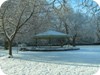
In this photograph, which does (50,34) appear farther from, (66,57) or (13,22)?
(66,57)

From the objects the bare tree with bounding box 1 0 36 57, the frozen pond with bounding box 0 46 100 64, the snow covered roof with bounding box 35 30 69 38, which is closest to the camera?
the frozen pond with bounding box 0 46 100 64

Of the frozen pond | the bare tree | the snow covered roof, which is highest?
the bare tree

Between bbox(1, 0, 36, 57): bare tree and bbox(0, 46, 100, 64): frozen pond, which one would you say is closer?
bbox(0, 46, 100, 64): frozen pond

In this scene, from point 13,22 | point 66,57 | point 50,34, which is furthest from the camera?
point 50,34

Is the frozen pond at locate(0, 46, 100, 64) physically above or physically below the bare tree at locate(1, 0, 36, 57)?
below

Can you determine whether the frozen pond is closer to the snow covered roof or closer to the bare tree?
the bare tree

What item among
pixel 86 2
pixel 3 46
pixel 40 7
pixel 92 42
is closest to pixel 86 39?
pixel 92 42

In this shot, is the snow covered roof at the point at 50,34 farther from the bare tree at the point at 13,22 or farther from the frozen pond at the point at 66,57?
the bare tree at the point at 13,22

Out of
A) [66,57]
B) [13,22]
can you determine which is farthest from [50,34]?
[66,57]

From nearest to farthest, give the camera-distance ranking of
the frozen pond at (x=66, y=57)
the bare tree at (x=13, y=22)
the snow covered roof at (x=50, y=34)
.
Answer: the frozen pond at (x=66, y=57) < the bare tree at (x=13, y=22) < the snow covered roof at (x=50, y=34)

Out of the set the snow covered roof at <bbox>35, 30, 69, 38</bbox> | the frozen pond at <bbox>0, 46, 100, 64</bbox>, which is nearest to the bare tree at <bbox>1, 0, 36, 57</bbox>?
the frozen pond at <bbox>0, 46, 100, 64</bbox>

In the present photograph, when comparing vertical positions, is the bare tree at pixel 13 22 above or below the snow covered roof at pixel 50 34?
above

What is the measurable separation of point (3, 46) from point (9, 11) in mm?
3728

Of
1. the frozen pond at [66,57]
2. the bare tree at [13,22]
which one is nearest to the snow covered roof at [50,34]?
the frozen pond at [66,57]
